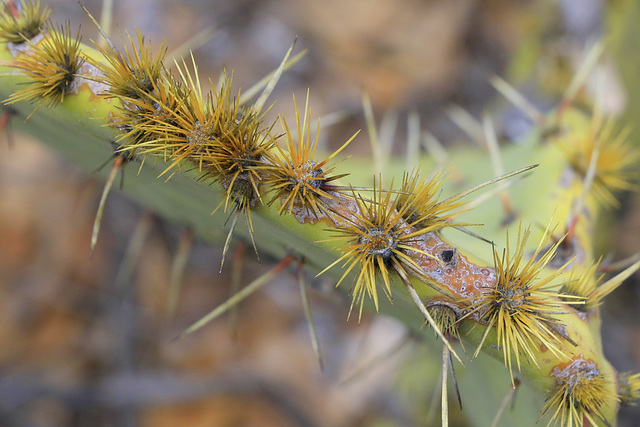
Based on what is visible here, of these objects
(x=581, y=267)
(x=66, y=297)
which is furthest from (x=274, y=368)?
(x=581, y=267)

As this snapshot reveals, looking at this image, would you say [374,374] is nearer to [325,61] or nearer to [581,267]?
[581,267]

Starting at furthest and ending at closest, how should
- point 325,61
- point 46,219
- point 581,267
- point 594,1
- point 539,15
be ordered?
point 325,61 → point 46,219 → point 539,15 → point 594,1 → point 581,267

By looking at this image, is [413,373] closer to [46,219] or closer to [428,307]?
[428,307]

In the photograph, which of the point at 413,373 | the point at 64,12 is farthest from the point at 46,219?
the point at 413,373

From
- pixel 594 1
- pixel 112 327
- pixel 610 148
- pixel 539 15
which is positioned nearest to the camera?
pixel 610 148

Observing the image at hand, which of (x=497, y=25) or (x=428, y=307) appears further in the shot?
(x=497, y=25)

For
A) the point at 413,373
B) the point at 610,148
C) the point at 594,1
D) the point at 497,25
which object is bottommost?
the point at 413,373

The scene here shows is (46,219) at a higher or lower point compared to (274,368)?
higher
